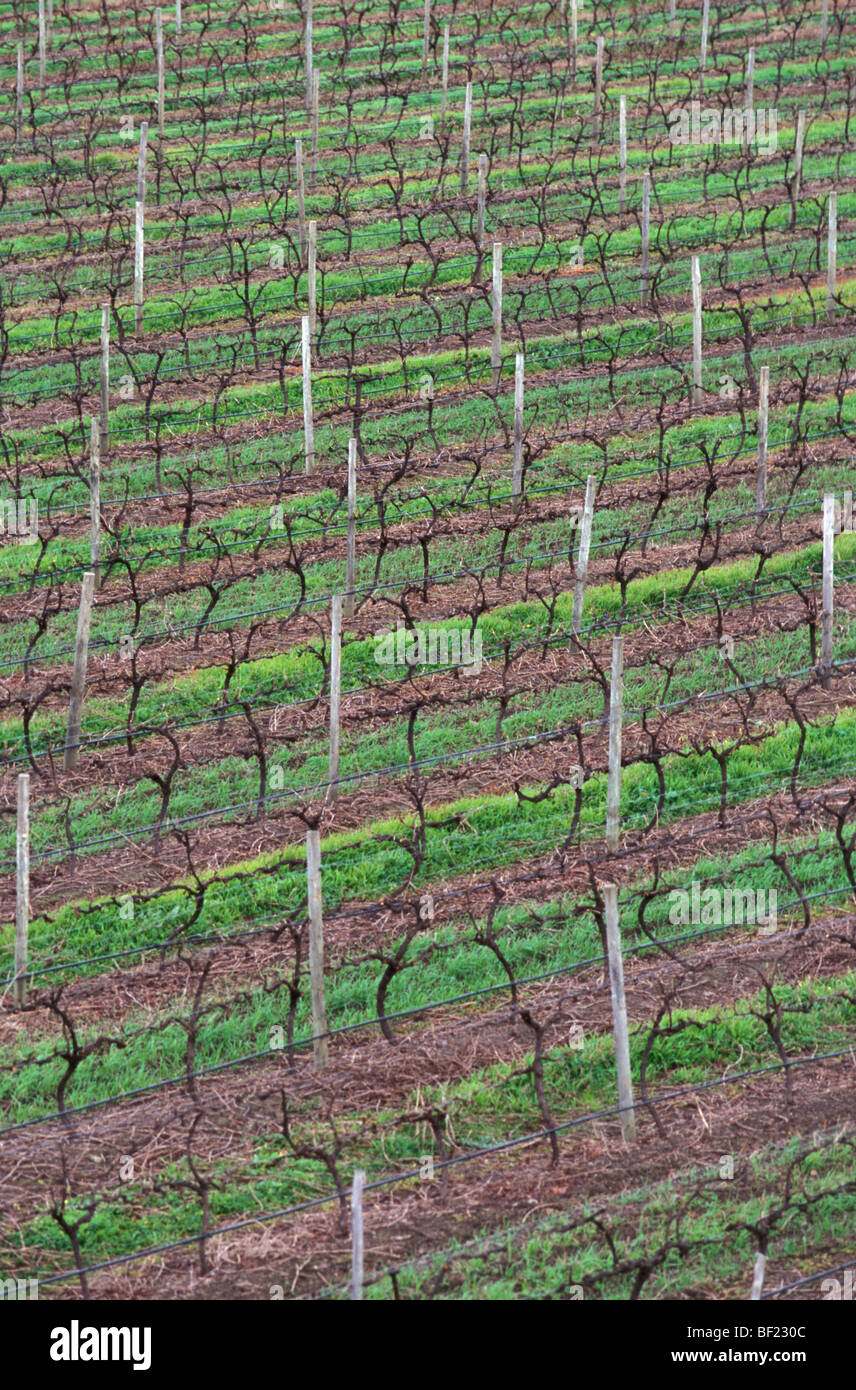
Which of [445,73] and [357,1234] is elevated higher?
[445,73]

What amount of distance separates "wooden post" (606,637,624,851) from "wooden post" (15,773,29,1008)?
3253 mm

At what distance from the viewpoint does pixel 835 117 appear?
76.7 ft

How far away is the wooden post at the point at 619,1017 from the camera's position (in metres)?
8.11

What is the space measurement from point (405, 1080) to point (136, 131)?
657 inches

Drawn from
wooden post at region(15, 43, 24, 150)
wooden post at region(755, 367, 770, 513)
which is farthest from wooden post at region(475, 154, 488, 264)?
wooden post at region(15, 43, 24, 150)

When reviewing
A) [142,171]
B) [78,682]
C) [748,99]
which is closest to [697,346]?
[142,171]

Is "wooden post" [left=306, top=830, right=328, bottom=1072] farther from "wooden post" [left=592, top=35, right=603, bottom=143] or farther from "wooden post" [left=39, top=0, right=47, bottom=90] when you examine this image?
Result: "wooden post" [left=39, top=0, right=47, bottom=90]

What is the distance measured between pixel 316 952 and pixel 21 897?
5.69ft

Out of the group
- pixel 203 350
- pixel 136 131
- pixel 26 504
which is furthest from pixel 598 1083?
pixel 136 131

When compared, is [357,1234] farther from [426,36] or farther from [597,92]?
[426,36]

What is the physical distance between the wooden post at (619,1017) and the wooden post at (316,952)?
1413 millimetres

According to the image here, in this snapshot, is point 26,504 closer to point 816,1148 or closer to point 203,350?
point 203,350

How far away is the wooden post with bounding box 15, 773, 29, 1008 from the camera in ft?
30.9

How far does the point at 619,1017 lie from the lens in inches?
321
